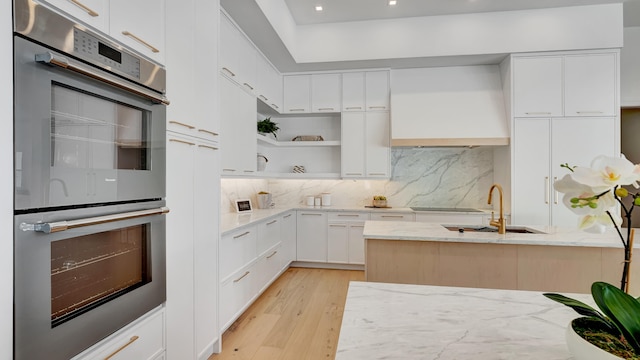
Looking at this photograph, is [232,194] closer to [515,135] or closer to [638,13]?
[515,135]

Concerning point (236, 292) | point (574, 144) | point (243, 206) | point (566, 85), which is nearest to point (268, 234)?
point (243, 206)

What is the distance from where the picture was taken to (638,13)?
3.69m

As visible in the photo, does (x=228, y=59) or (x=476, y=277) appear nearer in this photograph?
(x=476, y=277)

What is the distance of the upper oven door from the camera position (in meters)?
0.99

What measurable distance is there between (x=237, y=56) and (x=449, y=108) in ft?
8.71

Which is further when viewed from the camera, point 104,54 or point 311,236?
point 311,236

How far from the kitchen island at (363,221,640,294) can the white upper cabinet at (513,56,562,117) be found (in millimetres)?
1853

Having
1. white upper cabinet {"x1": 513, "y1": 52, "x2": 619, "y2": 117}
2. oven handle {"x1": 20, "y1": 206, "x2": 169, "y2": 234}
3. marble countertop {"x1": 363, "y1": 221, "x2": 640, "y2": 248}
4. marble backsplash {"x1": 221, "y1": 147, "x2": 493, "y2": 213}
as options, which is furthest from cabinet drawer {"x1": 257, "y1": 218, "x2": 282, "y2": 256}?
white upper cabinet {"x1": 513, "y1": 52, "x2": 619, "y2": 117}

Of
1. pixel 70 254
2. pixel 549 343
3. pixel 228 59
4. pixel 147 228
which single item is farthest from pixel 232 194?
pixel 549 343

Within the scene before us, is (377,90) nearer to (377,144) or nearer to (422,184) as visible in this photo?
(377,144)

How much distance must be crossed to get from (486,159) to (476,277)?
8.93ft

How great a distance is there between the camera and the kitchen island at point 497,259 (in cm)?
211

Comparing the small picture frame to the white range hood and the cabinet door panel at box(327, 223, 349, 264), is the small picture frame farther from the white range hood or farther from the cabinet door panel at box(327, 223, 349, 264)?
the white range hood

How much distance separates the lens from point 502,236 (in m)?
2.26
